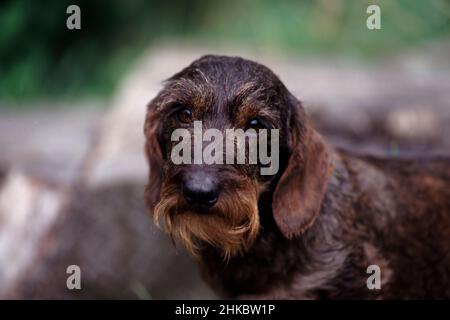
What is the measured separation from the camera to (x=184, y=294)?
5574 millimetres

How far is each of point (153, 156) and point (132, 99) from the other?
258cm

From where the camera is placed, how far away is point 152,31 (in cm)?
1083

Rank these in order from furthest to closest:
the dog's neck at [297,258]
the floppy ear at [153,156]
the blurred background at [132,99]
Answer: the blurred background at [132,99] → the floppy ear at [153,156] → the dog's neck at [297,258]

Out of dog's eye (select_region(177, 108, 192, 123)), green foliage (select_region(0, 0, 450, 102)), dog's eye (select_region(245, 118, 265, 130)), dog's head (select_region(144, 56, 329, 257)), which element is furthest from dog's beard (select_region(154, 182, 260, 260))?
green foliage (select_region(0, 0, 450, 102))

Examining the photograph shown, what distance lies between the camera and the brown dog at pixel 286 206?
3.88 metres

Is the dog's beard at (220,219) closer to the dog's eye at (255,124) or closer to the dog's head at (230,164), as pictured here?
the dog's head at (230,164)

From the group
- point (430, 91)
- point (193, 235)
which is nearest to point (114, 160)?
point (193, 235)

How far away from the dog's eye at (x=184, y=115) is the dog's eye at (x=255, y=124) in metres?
0.33

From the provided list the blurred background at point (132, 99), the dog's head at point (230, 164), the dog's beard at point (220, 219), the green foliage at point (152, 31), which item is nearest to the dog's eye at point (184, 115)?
the dog's head at point (230, 164)

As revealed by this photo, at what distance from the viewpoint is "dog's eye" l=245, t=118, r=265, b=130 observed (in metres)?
4.05

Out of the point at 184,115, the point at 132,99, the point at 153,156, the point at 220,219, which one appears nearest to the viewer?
the point at 220,219

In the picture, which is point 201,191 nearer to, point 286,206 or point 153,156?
point 286,206

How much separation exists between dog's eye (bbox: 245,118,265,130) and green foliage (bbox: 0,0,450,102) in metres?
5.87

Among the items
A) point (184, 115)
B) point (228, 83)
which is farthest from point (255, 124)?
point (184, 115)
